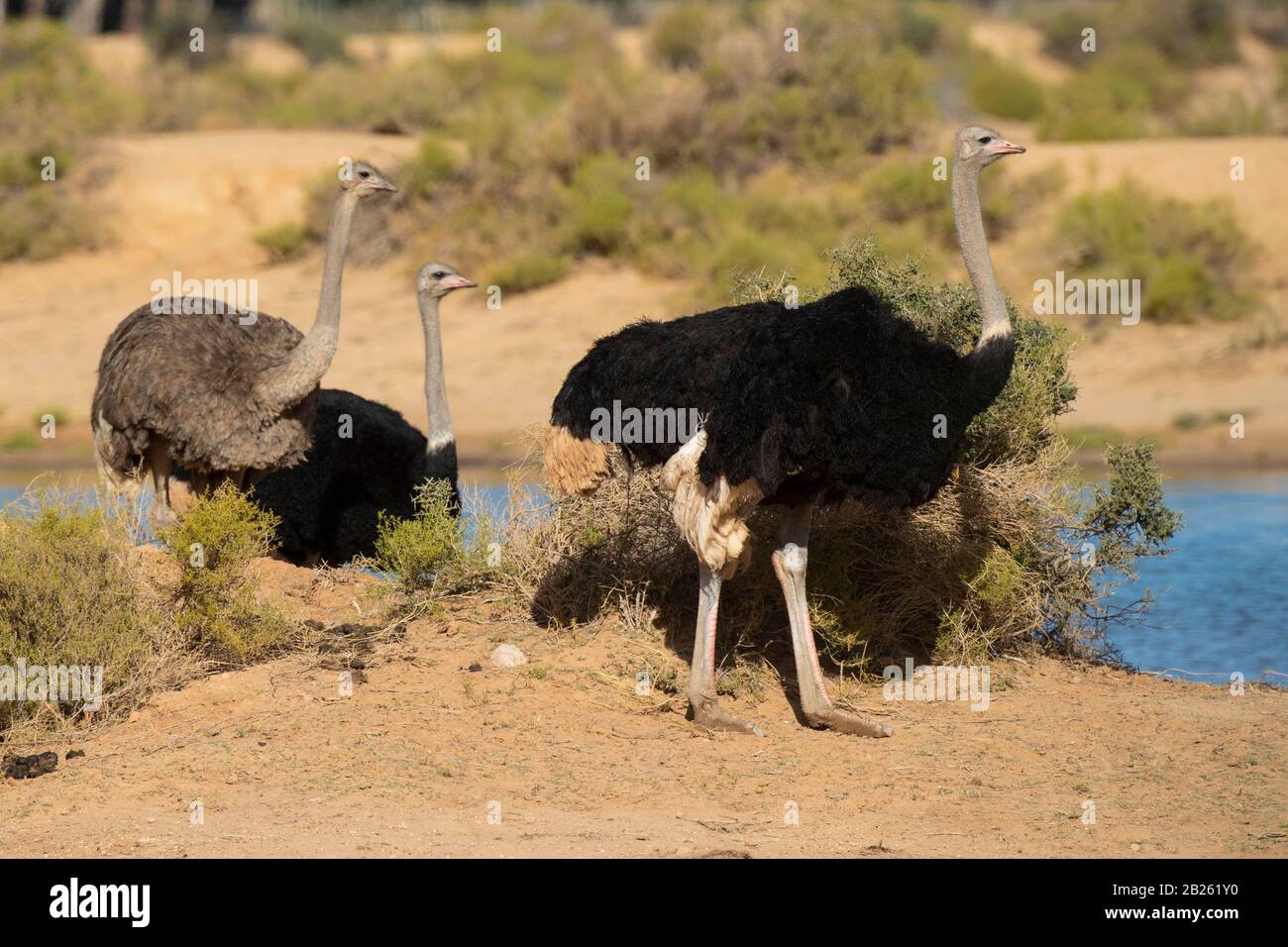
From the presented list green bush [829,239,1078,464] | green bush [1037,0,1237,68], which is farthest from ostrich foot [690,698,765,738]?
green bush [1037,0,1237,68]

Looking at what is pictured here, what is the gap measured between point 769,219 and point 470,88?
8.82 meters

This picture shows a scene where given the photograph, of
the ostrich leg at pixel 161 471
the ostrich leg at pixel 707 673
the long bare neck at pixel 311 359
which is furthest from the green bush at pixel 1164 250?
the ostrich leg at pixel 707 673

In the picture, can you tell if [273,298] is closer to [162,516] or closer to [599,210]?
[599,210]

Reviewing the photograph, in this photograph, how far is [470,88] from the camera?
83.8 ft

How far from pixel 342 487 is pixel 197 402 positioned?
1343 millimetres

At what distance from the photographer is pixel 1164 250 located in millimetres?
17156

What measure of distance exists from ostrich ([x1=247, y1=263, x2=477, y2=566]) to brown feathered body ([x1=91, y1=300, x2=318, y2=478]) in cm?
76

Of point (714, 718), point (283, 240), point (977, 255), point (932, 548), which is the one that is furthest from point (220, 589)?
point (283, 240)

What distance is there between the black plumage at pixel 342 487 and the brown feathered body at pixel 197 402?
787mm

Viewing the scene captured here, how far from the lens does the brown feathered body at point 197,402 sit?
8.39 meters

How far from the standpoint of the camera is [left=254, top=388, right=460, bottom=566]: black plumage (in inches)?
372

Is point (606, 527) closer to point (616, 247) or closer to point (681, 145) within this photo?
point (616, 247)

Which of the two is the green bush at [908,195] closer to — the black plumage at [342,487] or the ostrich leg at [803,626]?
the black plumage at [342,487]

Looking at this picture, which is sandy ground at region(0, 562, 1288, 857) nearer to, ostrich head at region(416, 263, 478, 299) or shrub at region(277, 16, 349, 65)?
ostrich head at region(416, 263, 478, 299)
